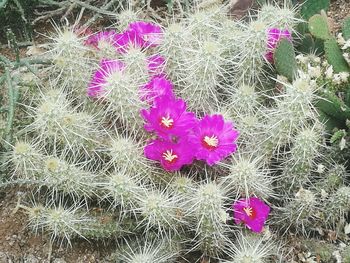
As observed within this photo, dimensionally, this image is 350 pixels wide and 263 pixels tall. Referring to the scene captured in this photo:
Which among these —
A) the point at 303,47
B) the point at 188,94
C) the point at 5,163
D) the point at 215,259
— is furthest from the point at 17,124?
the point at 303,47

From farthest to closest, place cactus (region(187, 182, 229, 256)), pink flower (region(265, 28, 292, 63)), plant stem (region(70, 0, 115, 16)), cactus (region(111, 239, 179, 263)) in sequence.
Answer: plant stem (region(70, 0, 115, 16)) < pink flower (region(265, 28, 292, 63)) < cactus (region(111, 239, 179, 263)) < cactus (region(187, 182, 229, 256))

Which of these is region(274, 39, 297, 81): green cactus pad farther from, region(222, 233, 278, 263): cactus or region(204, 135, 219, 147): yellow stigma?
region(222, 233, 278, 263): cactus

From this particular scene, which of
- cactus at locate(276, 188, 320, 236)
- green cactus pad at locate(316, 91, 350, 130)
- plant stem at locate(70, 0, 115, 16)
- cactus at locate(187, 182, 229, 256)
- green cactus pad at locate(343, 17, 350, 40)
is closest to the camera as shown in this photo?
cactus at locate(187, 182, 229, 256)

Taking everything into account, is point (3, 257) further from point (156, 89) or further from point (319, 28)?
point (319, 28)

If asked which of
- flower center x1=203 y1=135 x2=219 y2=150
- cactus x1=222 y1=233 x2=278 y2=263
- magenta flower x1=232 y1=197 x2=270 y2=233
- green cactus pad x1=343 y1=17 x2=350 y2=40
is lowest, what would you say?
cactus x1=222 y1=233 x2=278 y2=263

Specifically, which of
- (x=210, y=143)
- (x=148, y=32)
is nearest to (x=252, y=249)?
(x=210, y=143)

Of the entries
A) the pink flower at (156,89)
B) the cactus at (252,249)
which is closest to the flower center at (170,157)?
the pink flower at (156,89)

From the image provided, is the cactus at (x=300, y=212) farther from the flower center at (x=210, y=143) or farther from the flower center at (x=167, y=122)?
the flower center at (x=167, y=122)

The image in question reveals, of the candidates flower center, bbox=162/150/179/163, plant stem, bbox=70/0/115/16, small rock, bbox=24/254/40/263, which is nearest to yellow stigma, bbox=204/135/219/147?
flower center, bbox=162/150/179/163
